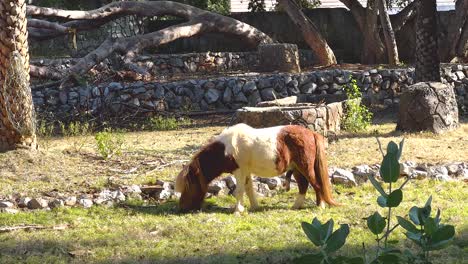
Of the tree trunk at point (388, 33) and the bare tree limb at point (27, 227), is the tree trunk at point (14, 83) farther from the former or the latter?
the tree trunk at point (388, 33)

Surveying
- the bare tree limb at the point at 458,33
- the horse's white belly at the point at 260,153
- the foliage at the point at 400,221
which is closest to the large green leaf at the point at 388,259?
the foliage at the point at 400,221

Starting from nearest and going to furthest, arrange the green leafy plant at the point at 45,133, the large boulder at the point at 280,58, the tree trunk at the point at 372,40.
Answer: the green leafy plant at the point at 45,133 → the large boulder at the point at 280,58 → the tree trunk at the point at 372,40

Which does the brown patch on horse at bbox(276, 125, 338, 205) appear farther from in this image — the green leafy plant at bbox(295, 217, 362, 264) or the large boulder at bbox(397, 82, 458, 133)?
the large boulder at bbox(397, 82, 458, 133)

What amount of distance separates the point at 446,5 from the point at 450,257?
25781 mm

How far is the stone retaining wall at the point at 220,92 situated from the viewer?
55.7 ft

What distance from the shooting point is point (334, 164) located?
419 inches

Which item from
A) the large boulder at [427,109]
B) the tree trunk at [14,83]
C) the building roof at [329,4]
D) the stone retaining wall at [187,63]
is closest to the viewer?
the tree trunk at [14,83]

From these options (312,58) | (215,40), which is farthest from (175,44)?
(312,58)

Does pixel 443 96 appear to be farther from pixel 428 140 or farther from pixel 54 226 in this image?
pixel 54 226

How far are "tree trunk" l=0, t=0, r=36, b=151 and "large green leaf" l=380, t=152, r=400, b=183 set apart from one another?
844 centimetres

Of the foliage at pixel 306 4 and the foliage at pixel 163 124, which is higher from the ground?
the foliage at pixel 306 4

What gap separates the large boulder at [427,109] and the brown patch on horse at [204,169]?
6.43 metres

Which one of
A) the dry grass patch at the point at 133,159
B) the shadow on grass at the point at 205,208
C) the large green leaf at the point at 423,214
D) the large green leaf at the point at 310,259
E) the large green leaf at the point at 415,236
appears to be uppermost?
the large green leaf at the point at 423,214

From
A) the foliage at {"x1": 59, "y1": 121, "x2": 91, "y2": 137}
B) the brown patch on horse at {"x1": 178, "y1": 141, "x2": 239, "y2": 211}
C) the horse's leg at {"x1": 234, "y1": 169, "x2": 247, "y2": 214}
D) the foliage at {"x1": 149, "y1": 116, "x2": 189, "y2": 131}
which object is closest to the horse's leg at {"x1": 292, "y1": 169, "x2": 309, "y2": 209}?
the horse's leg at {"x1": 234, "y1": 169, "x2": 247, "y2": 214}
